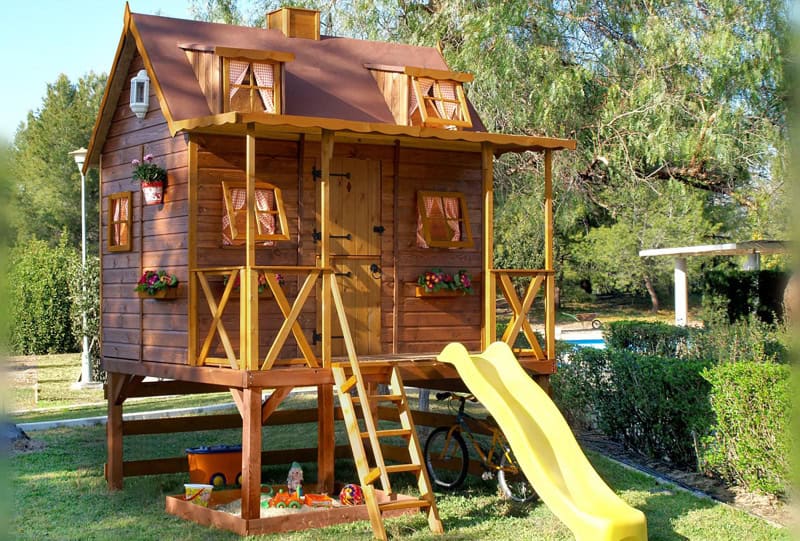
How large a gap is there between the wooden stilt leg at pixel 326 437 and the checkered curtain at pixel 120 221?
3.00 m

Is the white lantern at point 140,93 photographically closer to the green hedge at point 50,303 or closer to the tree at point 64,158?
the green hedge at point 50,303

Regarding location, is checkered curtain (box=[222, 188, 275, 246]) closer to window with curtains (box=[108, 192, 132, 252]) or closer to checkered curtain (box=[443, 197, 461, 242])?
window with curtains (box=[108, 192, 132, 252])

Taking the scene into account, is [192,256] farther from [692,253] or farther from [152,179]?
[692,253]

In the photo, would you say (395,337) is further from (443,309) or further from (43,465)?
(43,465)

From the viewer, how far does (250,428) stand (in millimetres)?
8523

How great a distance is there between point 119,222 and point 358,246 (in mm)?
2908

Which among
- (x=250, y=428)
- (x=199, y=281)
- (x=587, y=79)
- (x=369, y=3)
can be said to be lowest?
(x=250, y=428)

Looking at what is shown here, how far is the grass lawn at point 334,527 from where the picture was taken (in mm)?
8484

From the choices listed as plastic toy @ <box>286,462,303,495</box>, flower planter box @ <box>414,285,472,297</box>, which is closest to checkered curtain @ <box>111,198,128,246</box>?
plastic toy @ <box>286,462,303,495</box>

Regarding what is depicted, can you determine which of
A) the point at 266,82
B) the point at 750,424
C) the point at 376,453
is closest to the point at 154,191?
the point at 266,82

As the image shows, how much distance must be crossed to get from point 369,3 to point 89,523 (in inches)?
467

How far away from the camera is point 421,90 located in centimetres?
1071

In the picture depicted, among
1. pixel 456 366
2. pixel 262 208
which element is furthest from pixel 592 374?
pixel 262 208

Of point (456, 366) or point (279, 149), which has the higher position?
point (279, 149)
